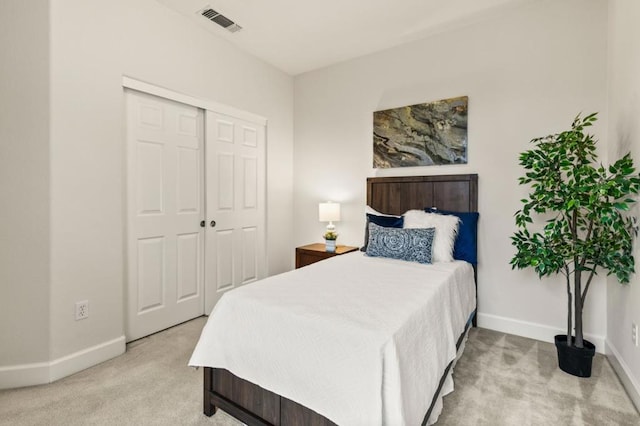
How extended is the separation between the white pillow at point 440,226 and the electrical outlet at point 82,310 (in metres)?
2.55

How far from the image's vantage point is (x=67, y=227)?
6.94 ft

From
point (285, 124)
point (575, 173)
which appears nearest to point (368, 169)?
point (285, 124)

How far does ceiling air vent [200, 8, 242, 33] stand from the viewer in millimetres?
2777

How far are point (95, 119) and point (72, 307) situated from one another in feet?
4.32

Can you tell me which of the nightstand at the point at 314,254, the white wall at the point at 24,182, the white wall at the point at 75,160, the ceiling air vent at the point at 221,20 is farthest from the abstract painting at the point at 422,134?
the white wall at the point at 24,182

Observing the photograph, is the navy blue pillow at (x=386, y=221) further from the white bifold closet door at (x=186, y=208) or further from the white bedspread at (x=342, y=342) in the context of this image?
the white bifold closet door at (x=186, y=208)

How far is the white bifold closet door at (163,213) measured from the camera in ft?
8.53

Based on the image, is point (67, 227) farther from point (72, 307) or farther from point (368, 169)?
point (368, 169)

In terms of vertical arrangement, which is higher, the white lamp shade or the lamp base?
the white lamp shade

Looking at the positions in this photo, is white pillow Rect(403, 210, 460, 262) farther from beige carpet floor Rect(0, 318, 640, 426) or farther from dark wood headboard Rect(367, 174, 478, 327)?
beige carpet floor Rect(0, 318, 640, 426)

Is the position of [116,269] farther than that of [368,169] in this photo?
No

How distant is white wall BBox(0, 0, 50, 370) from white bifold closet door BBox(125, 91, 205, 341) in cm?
58

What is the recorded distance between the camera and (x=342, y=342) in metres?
1.26

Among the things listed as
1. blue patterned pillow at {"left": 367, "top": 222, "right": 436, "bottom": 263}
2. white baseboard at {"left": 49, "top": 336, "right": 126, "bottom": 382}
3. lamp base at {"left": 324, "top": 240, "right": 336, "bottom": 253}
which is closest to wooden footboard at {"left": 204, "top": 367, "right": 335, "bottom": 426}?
white baseboard at {"left": 49, "top": 336, "right": 126, "bottom": 382}
